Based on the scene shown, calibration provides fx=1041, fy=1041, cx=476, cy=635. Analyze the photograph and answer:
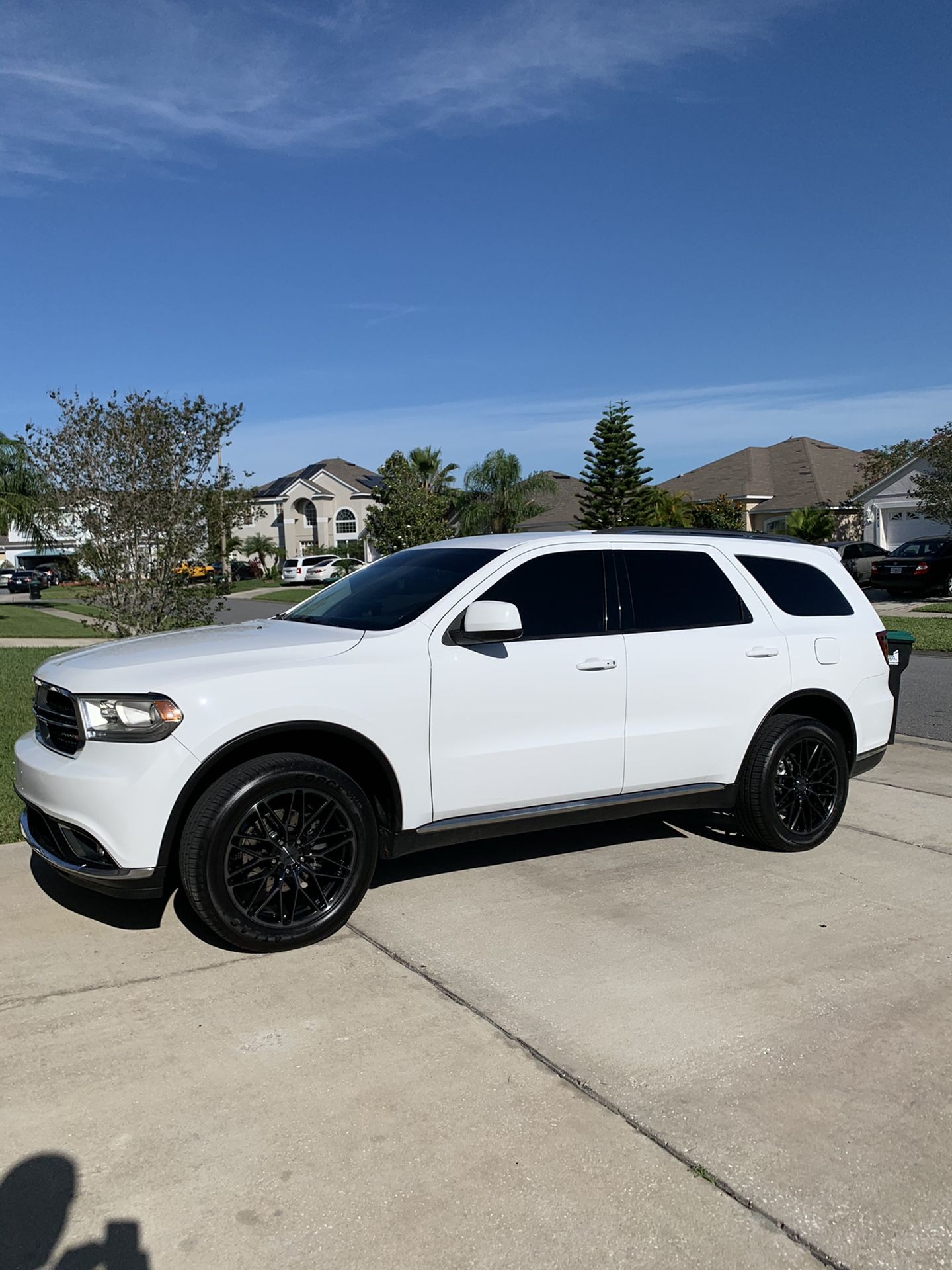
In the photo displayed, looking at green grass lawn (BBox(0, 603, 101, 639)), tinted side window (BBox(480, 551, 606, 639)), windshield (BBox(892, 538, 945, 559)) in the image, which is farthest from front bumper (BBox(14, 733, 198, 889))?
windshield (BBox(892, 538, 945, 559))

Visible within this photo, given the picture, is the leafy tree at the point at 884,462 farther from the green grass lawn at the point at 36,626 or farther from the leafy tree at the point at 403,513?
the green grass lawn at the point at 36,626

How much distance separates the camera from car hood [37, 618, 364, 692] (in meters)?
4.31

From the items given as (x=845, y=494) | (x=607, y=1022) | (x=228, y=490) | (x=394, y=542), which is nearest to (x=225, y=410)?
(x=228, y=490)

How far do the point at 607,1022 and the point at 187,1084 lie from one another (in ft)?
4.86

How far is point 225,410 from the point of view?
456 inches

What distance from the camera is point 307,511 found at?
72125mm

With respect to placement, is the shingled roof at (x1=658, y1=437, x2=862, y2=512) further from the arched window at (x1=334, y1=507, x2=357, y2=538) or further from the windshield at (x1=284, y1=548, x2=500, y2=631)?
the windshield at (x1=284, y1=548, x2=500, y2=631)

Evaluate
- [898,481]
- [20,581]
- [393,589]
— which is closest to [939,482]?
[898,481]

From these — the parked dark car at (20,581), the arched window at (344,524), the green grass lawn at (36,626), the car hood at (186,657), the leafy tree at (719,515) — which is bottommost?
the green grass lawn at (36,626)

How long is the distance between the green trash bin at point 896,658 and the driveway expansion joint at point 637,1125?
3592 mm

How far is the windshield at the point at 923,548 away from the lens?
2881cm

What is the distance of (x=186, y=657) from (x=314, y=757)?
2.32ft

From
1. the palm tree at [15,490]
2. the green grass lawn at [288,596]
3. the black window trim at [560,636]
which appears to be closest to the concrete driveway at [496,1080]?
the black window trim at [560,636]

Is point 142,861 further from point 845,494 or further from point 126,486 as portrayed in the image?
point 845,494
